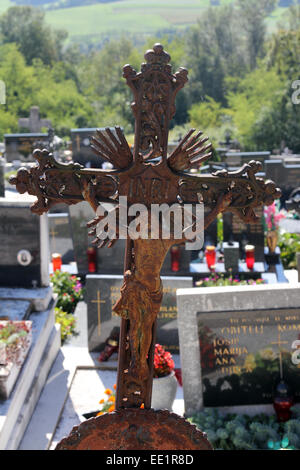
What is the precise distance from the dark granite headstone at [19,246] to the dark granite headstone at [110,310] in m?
0.94

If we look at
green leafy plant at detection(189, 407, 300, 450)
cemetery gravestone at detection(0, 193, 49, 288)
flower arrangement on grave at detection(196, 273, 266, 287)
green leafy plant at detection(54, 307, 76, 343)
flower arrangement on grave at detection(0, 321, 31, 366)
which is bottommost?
green leafy plant at detection(54, 307, 76, 343)

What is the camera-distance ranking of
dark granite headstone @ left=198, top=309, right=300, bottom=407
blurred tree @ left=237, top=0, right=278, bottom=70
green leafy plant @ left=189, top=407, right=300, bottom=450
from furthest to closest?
blurred tree @ left=237, top=0, right=278, bottom=70 < dark granite headstone @ left=198, top=309, right=300, bottom=407 < green leafy plant @ left=189, top=407, right=300, bottom=450

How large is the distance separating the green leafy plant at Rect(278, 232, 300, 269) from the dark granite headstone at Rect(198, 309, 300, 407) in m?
6.10

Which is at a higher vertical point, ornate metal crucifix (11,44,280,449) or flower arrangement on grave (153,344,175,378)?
ornate metal crucifix (11,44,280,449)

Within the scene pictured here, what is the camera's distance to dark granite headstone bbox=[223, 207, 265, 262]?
545 inches

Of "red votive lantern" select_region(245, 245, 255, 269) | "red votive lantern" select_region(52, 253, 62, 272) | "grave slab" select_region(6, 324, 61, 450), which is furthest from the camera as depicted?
"red votive lantern" select_region(52, 253, 62, 272)

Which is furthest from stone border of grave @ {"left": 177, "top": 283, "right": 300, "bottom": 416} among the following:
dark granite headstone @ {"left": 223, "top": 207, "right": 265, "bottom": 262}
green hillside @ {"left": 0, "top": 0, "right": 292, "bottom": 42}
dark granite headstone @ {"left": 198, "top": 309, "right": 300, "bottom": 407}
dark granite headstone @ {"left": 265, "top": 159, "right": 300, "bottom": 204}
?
green hillside @ {"left": 0, "top": 0, "right": 292, "bottom": 42}

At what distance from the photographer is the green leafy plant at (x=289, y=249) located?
14.3 m

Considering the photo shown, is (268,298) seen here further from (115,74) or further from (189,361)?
(115,74)

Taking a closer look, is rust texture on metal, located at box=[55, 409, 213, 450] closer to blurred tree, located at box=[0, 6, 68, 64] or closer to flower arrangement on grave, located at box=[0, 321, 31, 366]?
flower arrangement on grave, located at box=[0, 321, 31, 366]

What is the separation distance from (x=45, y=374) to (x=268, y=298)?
3.37 metres

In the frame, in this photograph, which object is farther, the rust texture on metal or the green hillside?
the green hillside

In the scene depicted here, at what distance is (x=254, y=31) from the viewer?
55.7 metres
